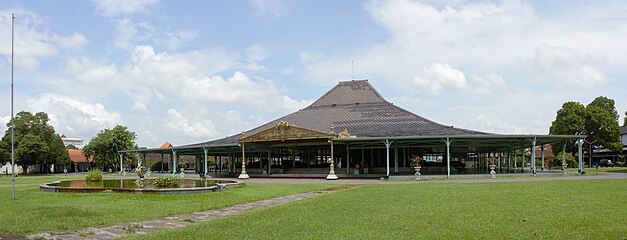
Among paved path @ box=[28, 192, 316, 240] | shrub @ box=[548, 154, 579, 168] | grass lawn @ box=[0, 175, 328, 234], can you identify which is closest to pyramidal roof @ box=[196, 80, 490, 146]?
grass lawn @ box=[0, 175, 328, 234]

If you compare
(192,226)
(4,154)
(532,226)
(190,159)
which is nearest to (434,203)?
(532,226)

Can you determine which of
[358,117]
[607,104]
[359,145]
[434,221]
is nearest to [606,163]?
[607,104]

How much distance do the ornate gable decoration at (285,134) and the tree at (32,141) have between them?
34.0m

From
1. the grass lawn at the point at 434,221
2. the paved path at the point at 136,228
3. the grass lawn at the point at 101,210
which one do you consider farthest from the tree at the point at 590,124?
the paved path at the point at 136,228

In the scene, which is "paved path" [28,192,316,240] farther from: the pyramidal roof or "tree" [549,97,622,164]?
"tree" [549,97,622,164]

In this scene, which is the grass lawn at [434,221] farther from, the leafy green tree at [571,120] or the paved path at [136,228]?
the leafy green tree at [571,120]

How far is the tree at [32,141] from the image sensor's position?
56.6 meters

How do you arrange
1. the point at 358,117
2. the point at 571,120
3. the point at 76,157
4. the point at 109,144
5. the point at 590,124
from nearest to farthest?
the point at 358,117
the point at 571,120
the point at 590,124
the point at 109,144
the point at 76,157

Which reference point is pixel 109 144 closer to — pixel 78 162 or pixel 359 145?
pixel 78 162

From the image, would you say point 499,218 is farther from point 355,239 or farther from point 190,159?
point 190,159

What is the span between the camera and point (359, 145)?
124ft

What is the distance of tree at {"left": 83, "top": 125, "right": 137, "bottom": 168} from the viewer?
66125 millimetres

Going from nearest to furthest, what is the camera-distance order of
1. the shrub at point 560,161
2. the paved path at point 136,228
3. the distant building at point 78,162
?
the paved path at point 136,228, the shrub at point 560,161, the distant building at point 78,162

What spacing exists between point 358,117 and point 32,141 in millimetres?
39149
